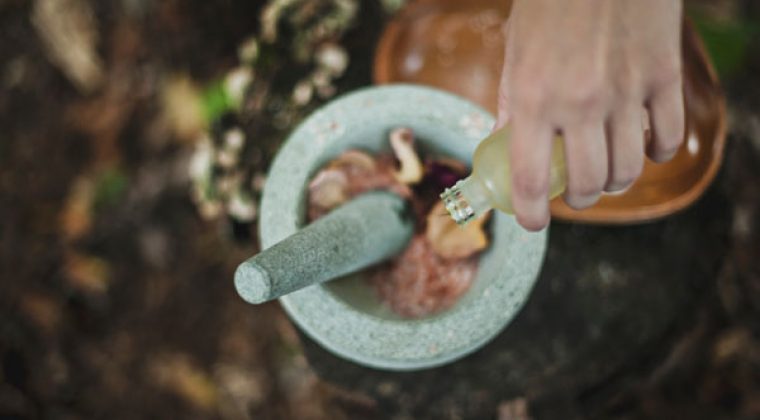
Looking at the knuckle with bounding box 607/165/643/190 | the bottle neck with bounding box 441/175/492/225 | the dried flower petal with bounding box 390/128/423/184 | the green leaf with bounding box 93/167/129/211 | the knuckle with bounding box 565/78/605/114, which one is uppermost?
the green leaf with bounding box 93/167/129/211

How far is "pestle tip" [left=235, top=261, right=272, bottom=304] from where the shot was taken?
0.80 m

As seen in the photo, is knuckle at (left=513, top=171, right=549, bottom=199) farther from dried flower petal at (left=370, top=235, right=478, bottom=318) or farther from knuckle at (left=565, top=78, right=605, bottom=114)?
dried flower petal at (left=370, top=235, right=478, bottom=318)

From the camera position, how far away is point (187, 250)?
6.70ft

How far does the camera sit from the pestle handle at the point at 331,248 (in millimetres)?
810

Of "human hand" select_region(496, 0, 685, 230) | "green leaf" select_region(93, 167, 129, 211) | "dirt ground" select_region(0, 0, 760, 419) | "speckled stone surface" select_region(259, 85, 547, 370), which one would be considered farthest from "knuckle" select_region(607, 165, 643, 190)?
"green leaf" select_region(93, 167, 129, 211)

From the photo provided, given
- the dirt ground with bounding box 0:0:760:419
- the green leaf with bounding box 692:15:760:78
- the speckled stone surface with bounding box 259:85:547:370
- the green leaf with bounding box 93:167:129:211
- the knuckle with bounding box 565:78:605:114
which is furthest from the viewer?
the green leaf with bounding box 93:167:129:211

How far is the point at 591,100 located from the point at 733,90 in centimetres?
154

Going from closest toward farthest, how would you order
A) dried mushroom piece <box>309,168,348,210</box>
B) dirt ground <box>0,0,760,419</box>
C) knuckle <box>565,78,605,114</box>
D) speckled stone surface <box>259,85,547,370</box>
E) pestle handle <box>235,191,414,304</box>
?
knuckle <box>565,78,605,114</box> < pestle handle <box>235,191,414,304</box> < speckled stone surface <box>259,85,547,370</box> < dried mushroom piece <box>309,168,348,210</box> < dirt ground <box>0,0,760,419</box>

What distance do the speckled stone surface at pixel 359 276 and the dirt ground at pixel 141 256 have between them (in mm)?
835

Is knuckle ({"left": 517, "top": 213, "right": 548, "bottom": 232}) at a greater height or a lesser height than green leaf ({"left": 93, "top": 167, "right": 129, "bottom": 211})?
lesser

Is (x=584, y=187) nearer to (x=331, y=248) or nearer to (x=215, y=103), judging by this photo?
(x=331, y=248)

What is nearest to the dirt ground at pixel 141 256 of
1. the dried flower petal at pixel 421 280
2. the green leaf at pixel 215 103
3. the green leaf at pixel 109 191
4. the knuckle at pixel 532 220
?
the green leaf at pixel 109 191

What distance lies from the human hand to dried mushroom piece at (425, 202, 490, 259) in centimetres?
34

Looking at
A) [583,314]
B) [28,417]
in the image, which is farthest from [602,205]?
[28,417]
